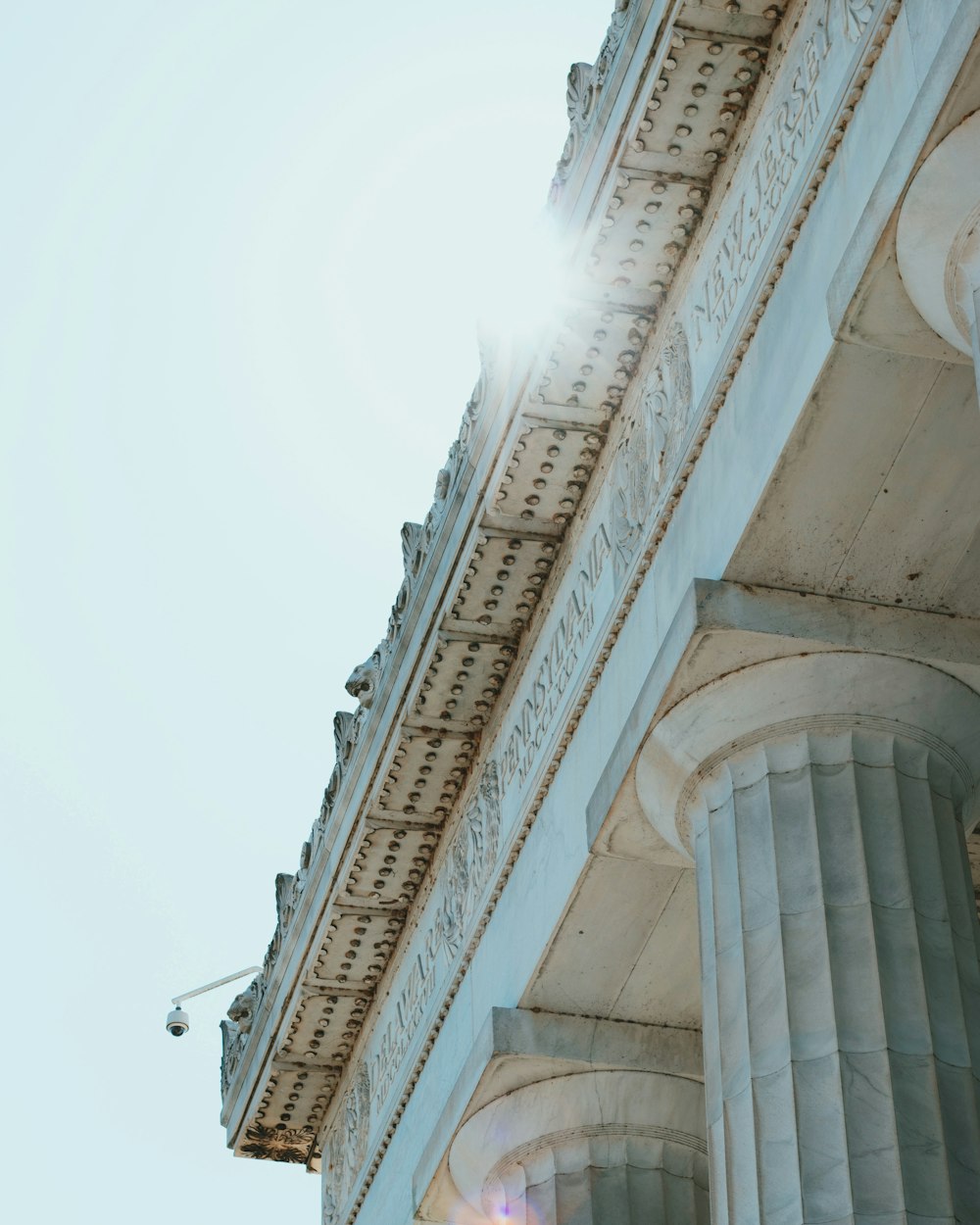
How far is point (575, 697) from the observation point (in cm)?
1625

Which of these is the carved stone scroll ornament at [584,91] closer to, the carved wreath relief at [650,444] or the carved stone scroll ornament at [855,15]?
the carved wreath relief at [650,444]

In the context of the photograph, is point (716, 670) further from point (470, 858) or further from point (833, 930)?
point (470, 858)

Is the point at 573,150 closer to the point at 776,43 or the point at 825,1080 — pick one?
the point at 776,43

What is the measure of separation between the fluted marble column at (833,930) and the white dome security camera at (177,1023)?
13.8 metres

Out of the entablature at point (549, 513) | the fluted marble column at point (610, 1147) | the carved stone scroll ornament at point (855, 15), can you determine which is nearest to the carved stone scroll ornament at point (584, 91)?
the entablature at point (549, 513)

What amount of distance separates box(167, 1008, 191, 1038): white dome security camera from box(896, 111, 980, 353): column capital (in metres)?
17.2

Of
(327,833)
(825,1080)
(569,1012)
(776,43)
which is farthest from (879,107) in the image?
(327,833)

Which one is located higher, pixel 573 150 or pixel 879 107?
pixel 573 150

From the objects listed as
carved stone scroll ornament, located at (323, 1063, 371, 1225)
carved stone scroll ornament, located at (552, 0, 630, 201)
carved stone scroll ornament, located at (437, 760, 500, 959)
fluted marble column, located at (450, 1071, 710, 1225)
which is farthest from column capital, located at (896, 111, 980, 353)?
carved stone scroll ornament, located at (323, 1063, 371, 1225)

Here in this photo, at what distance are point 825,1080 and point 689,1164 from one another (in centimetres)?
485

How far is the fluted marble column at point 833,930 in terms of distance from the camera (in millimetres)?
11938

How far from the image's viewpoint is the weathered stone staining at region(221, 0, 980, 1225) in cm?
1220

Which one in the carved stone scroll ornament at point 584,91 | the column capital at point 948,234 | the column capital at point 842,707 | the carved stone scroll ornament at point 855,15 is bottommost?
the column capital at point 842,707

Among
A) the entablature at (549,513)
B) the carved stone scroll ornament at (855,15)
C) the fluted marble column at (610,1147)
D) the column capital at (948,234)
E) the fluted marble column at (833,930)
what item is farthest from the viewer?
the fluted marble column at (610,1147)
